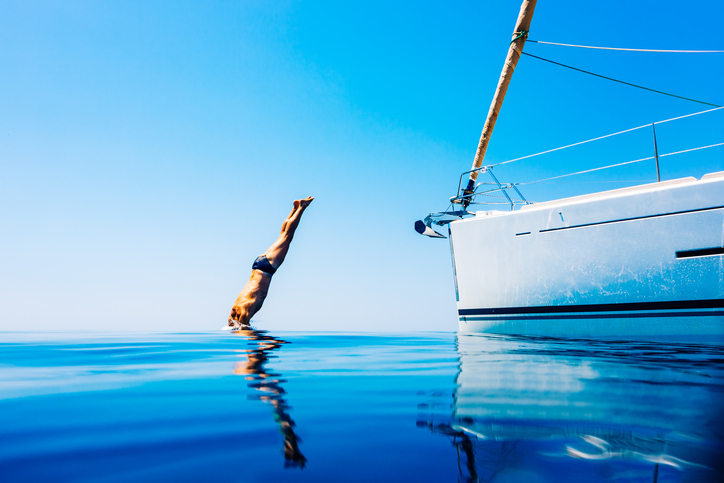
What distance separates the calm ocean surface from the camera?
0.92 m

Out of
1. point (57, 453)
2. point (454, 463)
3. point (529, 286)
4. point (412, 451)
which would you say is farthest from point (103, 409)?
point (529, 286)

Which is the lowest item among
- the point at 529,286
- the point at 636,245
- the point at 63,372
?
the point at 63,372

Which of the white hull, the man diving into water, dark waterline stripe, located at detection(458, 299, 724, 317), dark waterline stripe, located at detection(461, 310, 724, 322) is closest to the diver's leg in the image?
the man diving into water

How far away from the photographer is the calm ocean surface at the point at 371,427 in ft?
3.01

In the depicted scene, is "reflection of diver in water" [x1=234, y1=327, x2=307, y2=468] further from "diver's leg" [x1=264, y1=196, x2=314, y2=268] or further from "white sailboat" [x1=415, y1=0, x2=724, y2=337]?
"diver's leg" [x1=264, y1=196, x2=314, y2=268]

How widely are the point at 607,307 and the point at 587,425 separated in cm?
527

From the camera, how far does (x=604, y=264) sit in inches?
225

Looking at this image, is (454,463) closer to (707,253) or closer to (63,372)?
(63,372)

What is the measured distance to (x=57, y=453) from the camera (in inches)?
41.8

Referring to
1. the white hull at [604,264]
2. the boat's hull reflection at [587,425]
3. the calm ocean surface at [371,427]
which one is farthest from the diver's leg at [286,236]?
the boat's hull reflection at [587,425]

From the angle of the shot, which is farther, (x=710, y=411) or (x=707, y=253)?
(x=707, y=253)

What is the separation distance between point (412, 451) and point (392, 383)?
3.92ft

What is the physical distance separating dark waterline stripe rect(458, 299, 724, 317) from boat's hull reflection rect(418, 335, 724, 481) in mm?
3329

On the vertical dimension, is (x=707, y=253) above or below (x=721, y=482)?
above
